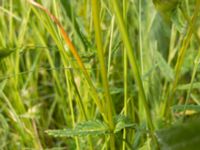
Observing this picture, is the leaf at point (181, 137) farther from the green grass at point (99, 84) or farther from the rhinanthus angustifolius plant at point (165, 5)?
the rhinanthus angustifolius plant at point (165, 5)

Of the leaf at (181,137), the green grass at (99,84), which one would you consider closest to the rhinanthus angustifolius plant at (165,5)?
the green grass at (99,84)

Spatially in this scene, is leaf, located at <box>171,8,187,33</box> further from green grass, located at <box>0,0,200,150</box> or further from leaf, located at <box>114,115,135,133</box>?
leaf, located at <box>114,115,135,133</box>

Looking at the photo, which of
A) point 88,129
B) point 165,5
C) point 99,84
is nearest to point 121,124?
point 88,129

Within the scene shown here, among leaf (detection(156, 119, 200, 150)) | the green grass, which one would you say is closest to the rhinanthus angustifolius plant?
the green grass

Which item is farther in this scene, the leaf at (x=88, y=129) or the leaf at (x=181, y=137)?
the leaf at (x=88, y=129)

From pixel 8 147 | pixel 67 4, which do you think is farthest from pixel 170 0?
pixel 8 147

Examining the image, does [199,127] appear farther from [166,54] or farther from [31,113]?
[166,54]

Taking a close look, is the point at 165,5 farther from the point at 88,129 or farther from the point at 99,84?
the point at 99,84
